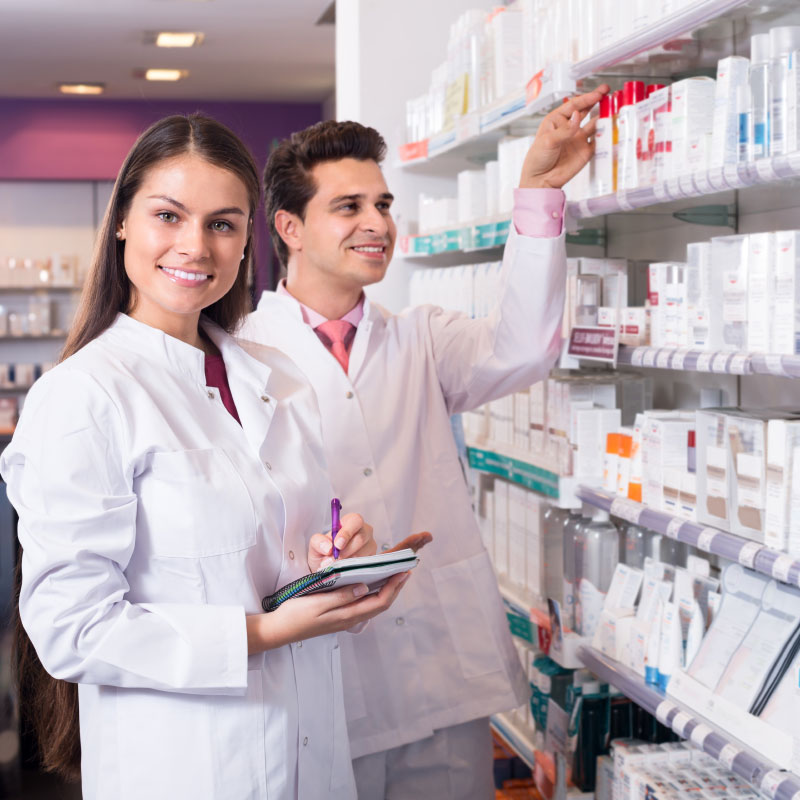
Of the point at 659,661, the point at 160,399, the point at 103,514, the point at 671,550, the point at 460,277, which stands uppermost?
the point at 460,277

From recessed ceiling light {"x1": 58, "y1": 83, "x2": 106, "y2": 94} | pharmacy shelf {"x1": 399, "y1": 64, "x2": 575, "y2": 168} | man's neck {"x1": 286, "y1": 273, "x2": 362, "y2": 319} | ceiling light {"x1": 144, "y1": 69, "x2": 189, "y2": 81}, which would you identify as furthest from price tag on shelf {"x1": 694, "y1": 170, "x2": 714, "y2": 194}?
recessed ceiling light {"x1": 58, "y1": 83, "x2": 106, "y2": 94}

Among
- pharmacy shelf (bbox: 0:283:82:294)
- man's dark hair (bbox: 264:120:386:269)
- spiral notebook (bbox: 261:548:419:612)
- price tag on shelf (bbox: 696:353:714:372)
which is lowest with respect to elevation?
spiral notebook (bbox: 261:548:419:612)

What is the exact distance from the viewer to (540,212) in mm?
2387

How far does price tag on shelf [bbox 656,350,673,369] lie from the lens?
246 cm

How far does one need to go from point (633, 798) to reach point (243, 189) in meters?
1.78

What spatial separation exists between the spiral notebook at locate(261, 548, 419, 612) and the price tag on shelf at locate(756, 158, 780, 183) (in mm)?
1057

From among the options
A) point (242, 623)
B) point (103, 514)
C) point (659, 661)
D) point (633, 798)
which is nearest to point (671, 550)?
point (659, 661)

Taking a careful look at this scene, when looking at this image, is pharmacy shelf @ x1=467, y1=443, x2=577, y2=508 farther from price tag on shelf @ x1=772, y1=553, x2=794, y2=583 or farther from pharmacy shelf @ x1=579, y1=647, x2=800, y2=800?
price tag on shelf @ x1=772, y1=553, x2=794, y2=583

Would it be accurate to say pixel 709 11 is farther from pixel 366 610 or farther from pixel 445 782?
pixel 445 782

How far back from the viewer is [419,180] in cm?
459

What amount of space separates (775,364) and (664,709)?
87cm

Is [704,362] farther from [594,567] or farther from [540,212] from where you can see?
[594,567]

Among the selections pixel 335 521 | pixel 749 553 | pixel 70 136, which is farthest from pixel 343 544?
pixel 70 136

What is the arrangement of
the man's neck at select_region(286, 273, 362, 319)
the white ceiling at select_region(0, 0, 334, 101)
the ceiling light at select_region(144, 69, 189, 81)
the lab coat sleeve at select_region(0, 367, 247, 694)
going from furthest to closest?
the ceiling light at select_region(144, 69, 189, 81), the white ceiling at select_region(0, 0, 334, 101), the man's neck at select_region(286, 273, 362, 319), the lab coat sleeve at select_region(0, 367, 247, 694)
